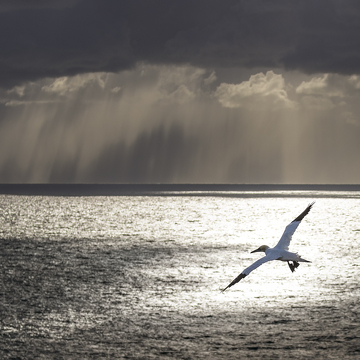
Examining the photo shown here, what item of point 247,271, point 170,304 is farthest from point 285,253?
point 170,304

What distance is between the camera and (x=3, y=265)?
8938 centimetres

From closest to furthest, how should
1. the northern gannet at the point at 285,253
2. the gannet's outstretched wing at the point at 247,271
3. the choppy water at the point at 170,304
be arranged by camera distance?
the gannet's outstretched wing at the point at 247,271 < the northern gannet at the point at 285,253 < the choppy water at the point at 170,304

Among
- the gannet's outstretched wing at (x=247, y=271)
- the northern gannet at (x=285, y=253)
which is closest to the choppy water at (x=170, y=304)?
the northern gannet at (x=285, y=253)

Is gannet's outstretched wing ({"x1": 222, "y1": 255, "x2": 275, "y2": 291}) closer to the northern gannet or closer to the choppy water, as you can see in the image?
the northern gannet

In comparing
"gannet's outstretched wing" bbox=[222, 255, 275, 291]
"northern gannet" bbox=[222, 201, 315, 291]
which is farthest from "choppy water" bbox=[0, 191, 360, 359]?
"gannet's outstretched wing" bbox=[222, 255, 275, 291]

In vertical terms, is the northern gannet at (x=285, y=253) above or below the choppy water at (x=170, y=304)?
below

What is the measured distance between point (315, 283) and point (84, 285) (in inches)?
1335

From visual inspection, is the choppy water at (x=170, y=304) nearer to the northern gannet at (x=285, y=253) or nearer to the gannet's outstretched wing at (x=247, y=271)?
the northern gannet at (x=285, y=253)

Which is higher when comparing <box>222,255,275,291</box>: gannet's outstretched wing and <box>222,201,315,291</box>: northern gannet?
<box>222,201,315,291</box>: northern gannet

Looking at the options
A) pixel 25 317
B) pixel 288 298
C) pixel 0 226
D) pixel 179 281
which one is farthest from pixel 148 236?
pixel 25 317

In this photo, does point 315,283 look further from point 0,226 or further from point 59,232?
point 0,226

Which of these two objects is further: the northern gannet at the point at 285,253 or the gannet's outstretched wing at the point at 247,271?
the northern gannet at the point at 285,253

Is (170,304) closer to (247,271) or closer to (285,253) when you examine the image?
(285,253)

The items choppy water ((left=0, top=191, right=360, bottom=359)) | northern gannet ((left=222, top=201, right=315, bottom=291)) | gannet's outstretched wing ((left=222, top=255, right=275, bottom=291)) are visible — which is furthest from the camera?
choppy water ((left=0, top=191, right=360, bottom=359))
